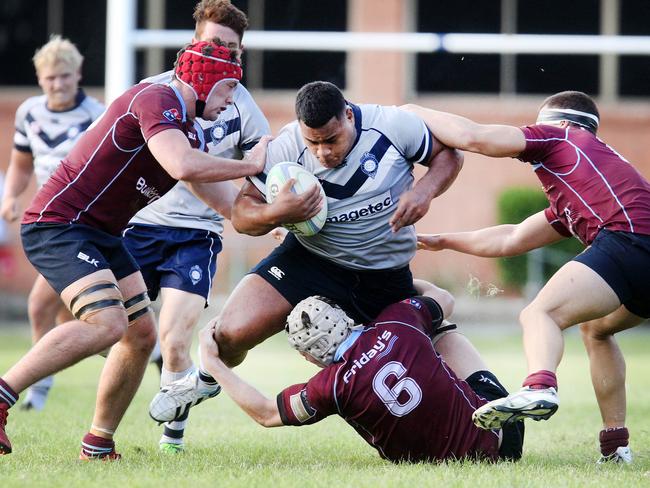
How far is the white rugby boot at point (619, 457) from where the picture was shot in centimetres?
580

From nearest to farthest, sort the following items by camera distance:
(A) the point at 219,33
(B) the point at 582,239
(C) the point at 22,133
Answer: (B) the point at 582,239 < (A) the point at 219,33 < (C) the point at 22,133

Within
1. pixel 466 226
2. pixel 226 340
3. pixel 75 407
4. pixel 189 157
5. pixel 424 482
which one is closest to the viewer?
pixel 424 482

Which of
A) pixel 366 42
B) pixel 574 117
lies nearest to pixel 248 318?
pixel 574 117

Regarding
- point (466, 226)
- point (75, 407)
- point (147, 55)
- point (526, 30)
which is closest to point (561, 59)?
point (526, 30)

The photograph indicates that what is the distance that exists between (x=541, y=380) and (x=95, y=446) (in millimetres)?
2331

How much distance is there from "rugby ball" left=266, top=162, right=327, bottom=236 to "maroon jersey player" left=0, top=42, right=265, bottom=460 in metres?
0.12

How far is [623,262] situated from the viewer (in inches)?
213

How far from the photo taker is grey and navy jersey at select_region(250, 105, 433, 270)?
592 centimetres

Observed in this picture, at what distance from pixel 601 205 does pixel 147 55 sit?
15783 millimetres

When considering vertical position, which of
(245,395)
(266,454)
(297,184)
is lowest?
(266,454)

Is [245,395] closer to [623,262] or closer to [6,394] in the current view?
[6,394]

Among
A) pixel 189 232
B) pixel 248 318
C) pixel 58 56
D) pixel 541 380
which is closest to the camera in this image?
pixel 541 380

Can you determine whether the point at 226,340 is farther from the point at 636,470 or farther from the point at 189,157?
the point at 636,470

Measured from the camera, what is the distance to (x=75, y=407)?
833 cm
